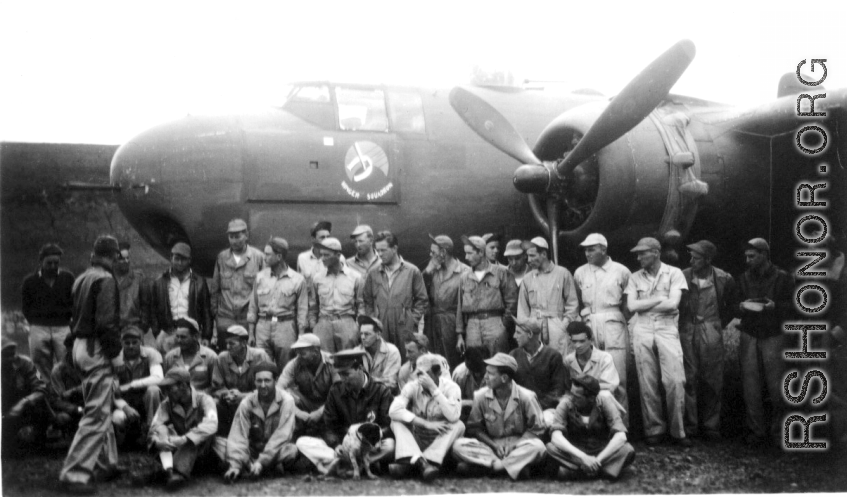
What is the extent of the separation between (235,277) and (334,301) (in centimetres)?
115

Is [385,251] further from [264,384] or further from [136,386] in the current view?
[136,386]

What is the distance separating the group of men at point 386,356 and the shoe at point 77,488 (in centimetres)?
1

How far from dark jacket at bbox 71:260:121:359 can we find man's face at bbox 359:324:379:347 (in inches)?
88.5

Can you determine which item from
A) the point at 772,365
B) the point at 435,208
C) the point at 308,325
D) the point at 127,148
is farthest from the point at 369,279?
the point at 772,365

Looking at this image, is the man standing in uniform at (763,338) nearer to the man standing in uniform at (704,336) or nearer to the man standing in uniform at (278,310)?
the man standing in uniform at (704,336)

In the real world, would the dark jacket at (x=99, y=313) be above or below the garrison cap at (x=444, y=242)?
below

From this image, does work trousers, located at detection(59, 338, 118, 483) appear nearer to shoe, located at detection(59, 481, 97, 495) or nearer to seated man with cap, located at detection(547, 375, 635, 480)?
shoe, located at detection(59, 481, 97, 495)

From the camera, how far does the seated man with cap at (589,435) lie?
6980 millimetres

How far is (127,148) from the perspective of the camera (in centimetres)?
918

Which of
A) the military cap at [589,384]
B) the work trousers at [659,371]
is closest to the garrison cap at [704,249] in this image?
the work trousers at [659,371]

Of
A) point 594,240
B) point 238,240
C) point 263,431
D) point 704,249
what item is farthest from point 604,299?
point 238,240

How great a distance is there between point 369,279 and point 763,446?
4.29 meters

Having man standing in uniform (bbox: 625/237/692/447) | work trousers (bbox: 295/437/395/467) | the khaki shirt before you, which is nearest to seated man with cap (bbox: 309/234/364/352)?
the khaki shirt

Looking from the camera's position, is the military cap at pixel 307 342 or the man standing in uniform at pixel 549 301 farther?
the man standing in uniform at pixel 549 301
